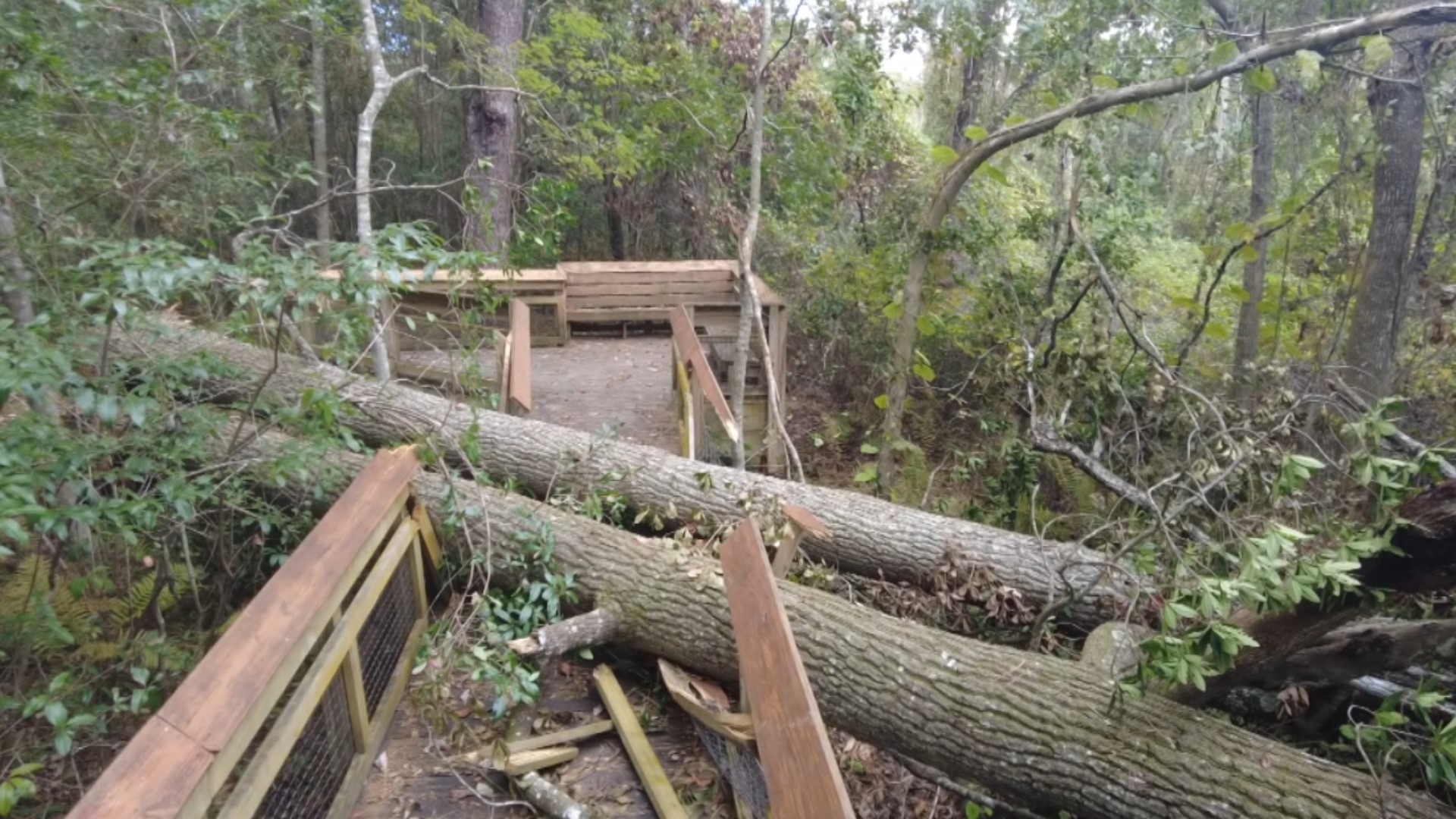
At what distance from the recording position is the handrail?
5824 millimetres

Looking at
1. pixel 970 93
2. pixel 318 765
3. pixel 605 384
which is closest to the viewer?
pixel 318 765

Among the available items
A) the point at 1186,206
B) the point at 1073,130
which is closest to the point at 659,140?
the point at 1073,130

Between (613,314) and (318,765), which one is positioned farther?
(613,314)

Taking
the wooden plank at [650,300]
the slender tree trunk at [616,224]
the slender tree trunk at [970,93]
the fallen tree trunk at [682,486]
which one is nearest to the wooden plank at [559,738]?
the fallen tree trunk at [682,486]

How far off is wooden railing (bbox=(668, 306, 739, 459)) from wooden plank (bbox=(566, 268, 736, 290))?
2371mm

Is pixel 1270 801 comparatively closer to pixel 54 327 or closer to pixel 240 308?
pixel 240 308

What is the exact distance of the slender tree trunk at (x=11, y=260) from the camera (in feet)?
11.2

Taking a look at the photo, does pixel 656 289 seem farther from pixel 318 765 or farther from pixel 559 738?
pixel 318 765

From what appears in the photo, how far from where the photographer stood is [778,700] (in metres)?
1.72

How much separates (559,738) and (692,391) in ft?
10.8

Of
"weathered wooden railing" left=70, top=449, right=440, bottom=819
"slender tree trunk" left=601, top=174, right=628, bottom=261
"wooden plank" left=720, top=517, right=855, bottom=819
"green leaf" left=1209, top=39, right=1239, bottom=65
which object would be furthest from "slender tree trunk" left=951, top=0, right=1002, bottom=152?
"wooden plank" left=720, top=517, right=855, bottom=819

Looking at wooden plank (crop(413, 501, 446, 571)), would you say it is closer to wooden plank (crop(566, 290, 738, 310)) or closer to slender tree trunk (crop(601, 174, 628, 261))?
wooden plank (crop(566, 290, 738, 310))

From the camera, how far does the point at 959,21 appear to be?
257 inches

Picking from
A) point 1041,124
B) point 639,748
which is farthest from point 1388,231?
point 639,748
